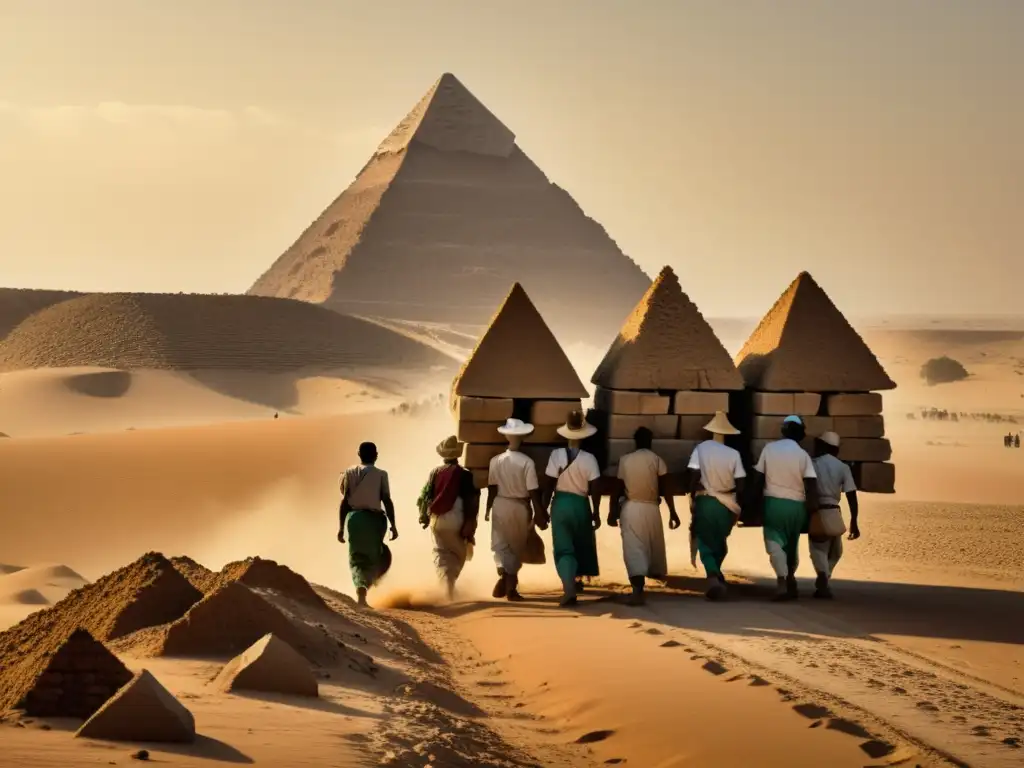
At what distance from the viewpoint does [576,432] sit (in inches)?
404

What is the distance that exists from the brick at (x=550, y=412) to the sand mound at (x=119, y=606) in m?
3.78

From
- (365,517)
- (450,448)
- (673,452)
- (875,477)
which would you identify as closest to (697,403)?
(673,452)

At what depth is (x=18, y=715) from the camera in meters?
4.81

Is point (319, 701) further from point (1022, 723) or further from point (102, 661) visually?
point (1022, 723)

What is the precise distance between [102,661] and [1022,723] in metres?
3.81

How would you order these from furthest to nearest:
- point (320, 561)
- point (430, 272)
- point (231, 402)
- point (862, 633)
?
point (430, 272)
point (231, 402)
point (320, 561)
point (862, 633)

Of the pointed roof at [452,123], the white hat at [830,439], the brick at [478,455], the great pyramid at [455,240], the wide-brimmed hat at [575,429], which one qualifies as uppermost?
the pointed roof at [452,123]

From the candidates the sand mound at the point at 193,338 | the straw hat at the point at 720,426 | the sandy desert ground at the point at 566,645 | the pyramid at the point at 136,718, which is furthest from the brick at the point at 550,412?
the sand mound at the point at 193,338

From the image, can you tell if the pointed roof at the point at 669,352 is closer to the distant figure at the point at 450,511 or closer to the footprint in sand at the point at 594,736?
the distant figure at the point at 450,511

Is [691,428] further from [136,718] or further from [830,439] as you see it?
[136,718]

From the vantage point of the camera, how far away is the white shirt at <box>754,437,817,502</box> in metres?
9.91

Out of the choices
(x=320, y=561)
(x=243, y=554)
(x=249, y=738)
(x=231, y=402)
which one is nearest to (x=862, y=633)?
(x=249, y=738)

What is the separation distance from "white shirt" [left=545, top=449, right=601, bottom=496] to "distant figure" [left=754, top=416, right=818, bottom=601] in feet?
3.82

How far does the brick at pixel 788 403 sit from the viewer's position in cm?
1111
